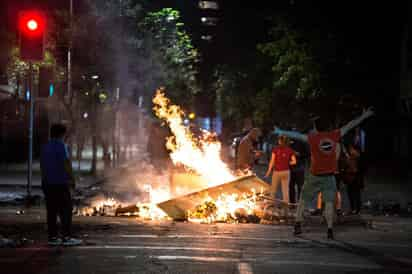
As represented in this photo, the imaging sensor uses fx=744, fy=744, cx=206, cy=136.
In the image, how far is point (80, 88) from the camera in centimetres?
3253

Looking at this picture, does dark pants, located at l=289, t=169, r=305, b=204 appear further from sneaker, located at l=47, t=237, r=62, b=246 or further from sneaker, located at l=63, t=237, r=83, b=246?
sneaker, located at l=47, t=237, r=62, b=246

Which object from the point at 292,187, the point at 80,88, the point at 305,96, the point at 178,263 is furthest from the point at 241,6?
the point at 178,263

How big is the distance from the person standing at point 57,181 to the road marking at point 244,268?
272 cm

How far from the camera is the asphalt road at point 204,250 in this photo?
891cm

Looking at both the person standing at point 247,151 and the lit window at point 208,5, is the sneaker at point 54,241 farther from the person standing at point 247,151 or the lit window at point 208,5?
the lit window at point 208,5

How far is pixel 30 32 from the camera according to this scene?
16312 mm

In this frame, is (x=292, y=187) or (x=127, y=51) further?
(x=127, y=51)

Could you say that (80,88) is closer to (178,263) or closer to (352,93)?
(352,93)

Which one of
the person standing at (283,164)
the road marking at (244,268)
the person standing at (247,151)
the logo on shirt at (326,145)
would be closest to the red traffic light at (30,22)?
the person standing at (247,151)

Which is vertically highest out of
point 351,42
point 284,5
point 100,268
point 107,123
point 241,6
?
point 241,6

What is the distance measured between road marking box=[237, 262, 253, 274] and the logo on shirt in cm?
345

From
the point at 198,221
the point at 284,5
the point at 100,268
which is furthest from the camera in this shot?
the point at 284,5

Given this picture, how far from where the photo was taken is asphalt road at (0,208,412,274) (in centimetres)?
891

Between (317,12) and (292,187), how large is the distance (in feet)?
57.7
